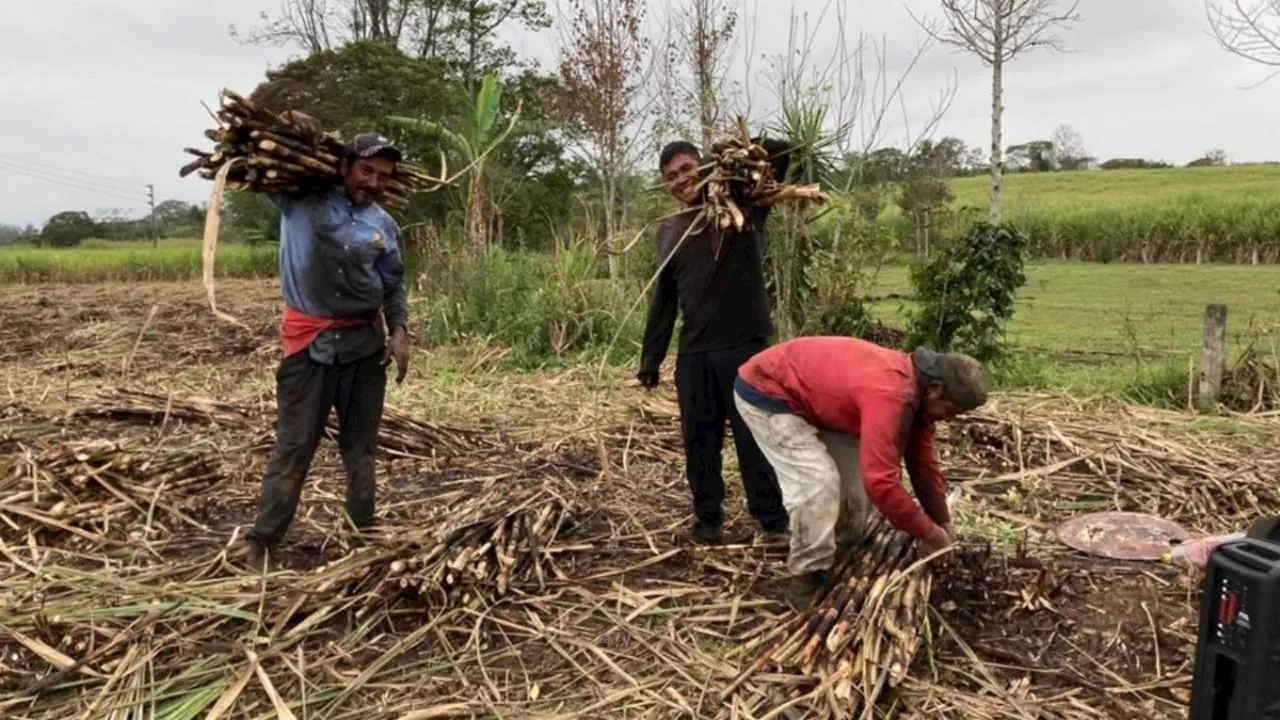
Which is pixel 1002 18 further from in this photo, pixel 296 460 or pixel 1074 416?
pixel 296 460

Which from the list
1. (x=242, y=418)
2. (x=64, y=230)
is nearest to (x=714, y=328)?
(x=242, y=418)

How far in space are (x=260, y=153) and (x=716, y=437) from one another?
2027 millimetres

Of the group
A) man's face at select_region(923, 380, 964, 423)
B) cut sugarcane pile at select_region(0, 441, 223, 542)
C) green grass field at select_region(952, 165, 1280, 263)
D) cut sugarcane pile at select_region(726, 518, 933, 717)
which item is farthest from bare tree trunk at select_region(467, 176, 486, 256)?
green grass field at select_region(952, 165, 1280, 263)

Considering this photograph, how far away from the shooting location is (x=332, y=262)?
3758 millimetres

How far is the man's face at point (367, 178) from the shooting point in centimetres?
382

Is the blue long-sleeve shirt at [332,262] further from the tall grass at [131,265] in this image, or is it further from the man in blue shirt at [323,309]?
the tall grass at [131,265]

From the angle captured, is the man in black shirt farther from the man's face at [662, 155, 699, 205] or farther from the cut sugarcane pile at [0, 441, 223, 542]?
the cut sugarcane pile at [0, 441, 223, 542]

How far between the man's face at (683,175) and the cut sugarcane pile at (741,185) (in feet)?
0.28

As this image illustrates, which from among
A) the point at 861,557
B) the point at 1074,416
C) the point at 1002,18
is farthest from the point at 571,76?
the point at 861,557

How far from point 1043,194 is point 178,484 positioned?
40.4 m

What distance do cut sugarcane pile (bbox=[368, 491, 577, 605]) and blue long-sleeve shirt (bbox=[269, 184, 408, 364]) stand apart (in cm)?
84

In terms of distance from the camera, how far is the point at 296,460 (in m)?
3.81

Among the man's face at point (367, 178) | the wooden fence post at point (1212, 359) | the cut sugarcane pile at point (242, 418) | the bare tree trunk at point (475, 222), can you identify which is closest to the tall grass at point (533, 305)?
the bare tree trunk at point (475, 222)

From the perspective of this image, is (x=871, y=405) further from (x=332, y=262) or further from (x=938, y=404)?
(x=332, y=262)
